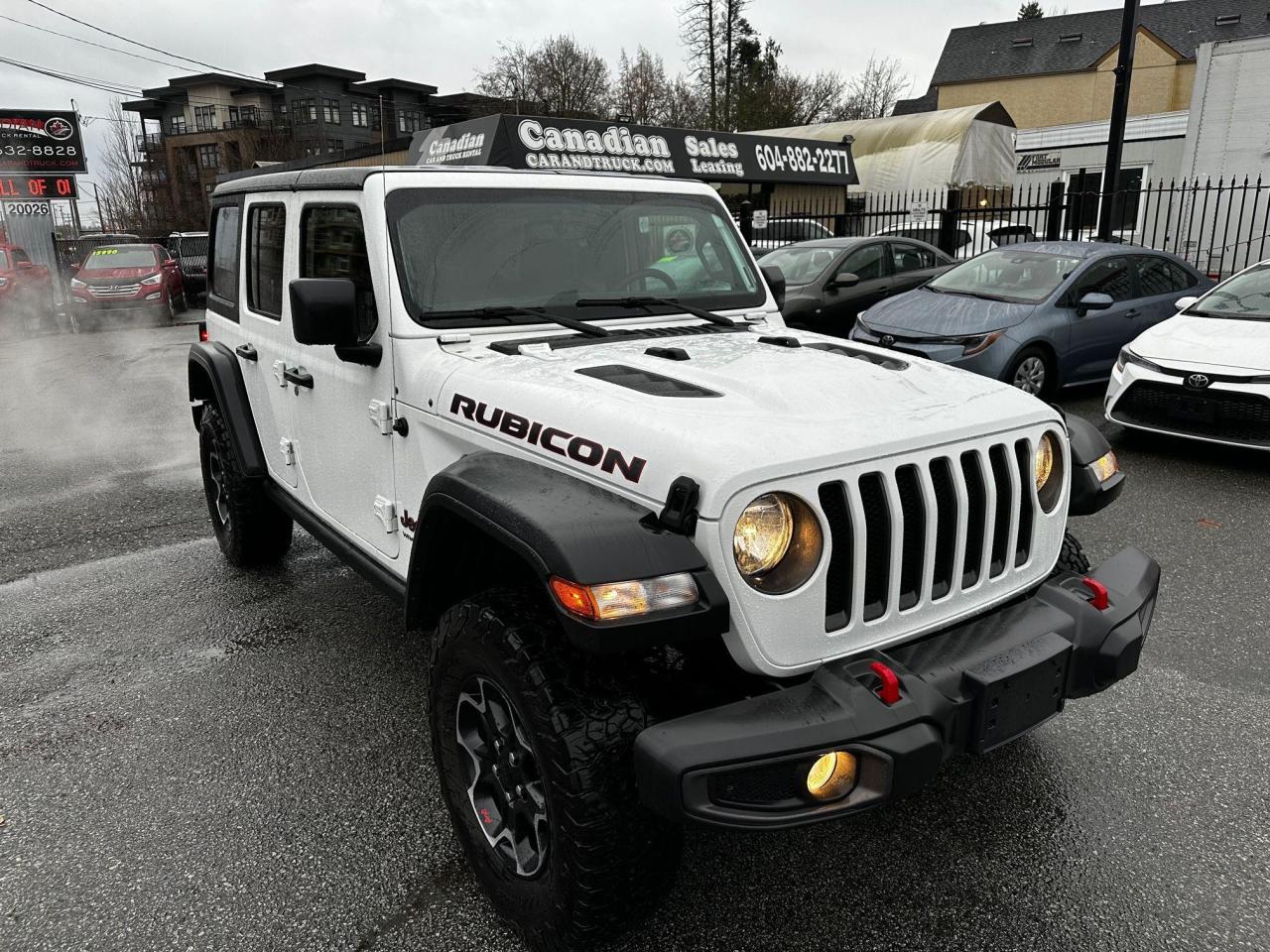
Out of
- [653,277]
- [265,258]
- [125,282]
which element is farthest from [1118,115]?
[125,282]

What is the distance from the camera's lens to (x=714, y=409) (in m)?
2.27

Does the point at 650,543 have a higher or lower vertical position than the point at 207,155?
lower

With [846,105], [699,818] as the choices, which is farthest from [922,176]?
[846,105]

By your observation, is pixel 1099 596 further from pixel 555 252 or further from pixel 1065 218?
pixel 1065 218

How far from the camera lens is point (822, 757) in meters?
1.84

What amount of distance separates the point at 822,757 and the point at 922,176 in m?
24.1

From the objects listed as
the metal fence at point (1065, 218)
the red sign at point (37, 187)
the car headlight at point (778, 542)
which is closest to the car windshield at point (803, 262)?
the metal fence at point (1065, 218)

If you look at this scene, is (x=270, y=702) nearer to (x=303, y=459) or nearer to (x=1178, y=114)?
(x=303, y=459)

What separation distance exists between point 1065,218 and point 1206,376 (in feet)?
32.3

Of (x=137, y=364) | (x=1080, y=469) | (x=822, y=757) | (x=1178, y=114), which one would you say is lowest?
(x=137, y=364)

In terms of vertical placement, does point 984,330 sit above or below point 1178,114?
below

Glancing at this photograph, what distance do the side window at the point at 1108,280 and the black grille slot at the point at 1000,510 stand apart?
689 cm

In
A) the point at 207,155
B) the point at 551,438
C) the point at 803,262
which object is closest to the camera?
the point at 551,438

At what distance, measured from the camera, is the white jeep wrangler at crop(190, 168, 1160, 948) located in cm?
188
